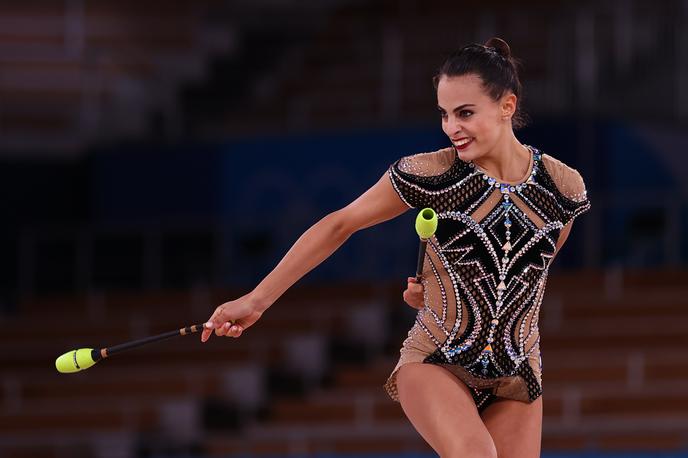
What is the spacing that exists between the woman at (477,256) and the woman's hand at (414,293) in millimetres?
Answer: 31

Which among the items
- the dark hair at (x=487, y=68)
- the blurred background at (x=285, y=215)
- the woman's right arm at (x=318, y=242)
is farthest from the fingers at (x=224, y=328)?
the blurred background at (x=285, y=215)

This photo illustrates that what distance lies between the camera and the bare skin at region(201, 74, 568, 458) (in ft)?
13.7

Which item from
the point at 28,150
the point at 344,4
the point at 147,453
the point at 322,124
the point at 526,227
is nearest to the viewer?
the point at 526,227

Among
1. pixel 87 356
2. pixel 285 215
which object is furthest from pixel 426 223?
pixel 285 215

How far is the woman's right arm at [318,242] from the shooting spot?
430 centimetres

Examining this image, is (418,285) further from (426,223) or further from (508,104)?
(508,104)

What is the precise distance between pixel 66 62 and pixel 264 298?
9.03 m

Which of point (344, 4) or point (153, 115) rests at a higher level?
point (344, 4)

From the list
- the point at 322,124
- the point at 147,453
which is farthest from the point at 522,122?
the point at 322,124

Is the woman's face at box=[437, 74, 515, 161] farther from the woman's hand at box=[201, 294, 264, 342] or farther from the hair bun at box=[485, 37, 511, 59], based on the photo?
the woman's hand at box=[201, 294, 264, 342]

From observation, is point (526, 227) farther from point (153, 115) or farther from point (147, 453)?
point (153, 115)

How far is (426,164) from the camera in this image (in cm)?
432

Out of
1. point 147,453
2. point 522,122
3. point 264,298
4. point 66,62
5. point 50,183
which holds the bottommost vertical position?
point 147,453

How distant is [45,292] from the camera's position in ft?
40.7
